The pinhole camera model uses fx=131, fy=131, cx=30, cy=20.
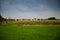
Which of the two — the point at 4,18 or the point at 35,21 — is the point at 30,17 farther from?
the point at 4,18

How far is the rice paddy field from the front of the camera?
2818mm

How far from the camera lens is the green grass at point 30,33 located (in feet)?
9.24

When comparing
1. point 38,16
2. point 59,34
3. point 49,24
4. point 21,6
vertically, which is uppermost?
point 21,6

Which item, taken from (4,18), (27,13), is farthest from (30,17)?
(4,18)

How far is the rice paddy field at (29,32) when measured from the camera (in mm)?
2818

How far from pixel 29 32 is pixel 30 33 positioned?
0.10ft

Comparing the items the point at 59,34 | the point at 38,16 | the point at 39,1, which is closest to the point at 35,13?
the point at 38,16

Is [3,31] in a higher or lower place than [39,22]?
lower

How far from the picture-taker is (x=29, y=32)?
287 cm

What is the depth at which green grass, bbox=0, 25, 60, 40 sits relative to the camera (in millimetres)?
2816

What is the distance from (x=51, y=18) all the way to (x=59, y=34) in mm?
390

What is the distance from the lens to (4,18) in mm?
2975

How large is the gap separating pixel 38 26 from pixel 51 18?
34 cm

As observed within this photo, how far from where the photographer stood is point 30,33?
112 inches
